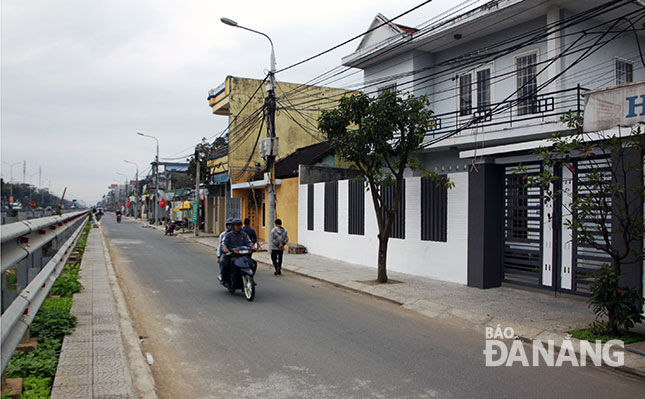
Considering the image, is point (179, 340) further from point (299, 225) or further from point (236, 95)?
point (236, 95)

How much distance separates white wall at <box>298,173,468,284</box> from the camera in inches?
460

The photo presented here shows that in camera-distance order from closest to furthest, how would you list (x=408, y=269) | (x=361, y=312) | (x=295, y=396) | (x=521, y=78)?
(x=295, y=396), (x=361, y=312), (x=408, y=269), (x=521, y=78)

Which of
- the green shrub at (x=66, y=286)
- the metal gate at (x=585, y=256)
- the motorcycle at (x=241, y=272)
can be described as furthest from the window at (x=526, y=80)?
the green shrub at (x=66, y=286)

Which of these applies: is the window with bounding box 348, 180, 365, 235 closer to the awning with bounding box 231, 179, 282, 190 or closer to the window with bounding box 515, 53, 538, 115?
the window with bounding box 515, 53, 538, 115

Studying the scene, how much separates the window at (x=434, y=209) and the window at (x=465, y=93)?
180 inches

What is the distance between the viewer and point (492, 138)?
1414cm

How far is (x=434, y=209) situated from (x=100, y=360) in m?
9.14

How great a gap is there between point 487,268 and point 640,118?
5.47 meters

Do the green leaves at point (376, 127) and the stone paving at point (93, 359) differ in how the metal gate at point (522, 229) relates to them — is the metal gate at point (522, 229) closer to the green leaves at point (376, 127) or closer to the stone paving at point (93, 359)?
the green leaves at point (376, 127)

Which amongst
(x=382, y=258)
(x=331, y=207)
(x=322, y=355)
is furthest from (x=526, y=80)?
(x=322, y=355)

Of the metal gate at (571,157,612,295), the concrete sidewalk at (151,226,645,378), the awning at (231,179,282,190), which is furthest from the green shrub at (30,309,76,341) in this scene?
the awning at (231,179,282,190)

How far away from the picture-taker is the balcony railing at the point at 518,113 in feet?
40.4

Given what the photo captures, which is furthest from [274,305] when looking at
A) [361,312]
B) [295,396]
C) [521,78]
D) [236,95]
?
[236,95]

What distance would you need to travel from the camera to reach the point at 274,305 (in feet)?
30.4
